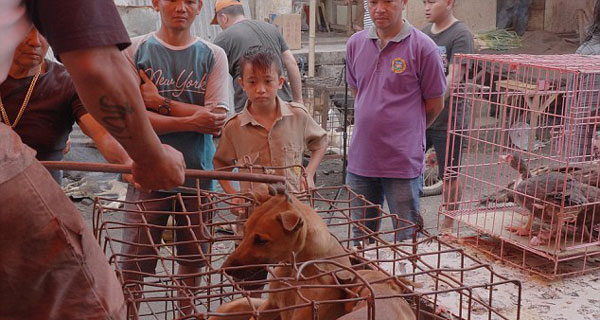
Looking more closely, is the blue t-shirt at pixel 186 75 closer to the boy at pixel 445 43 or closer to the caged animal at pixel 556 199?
the caged animal at pixel 556 199

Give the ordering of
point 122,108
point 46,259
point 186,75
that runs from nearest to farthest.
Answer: point 46,259, point 122,108, point 186,75

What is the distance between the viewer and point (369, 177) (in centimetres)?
413

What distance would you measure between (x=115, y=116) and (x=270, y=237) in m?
0.67

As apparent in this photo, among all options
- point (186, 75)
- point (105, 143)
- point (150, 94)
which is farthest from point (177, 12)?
point (105, 143)

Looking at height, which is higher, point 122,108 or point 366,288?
point 122,108

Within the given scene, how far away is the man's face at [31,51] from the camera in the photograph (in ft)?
9.67

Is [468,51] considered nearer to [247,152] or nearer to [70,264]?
[247,152]

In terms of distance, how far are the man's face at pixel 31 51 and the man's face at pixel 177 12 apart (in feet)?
2.43

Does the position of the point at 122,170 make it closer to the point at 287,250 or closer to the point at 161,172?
the point at 161,172

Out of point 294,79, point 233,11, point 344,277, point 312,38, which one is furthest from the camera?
point 312,38

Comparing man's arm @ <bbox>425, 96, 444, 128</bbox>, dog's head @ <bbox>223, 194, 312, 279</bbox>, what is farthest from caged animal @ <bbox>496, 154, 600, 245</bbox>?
dog's head @ <bbox>223, 194, 312, 279</bbox>

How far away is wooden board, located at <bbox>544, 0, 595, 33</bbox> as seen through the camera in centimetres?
1220

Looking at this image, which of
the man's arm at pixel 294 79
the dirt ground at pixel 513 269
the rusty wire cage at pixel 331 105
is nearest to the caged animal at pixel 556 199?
the dirt ground at pixel 513 269

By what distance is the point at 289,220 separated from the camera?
2.28 m
